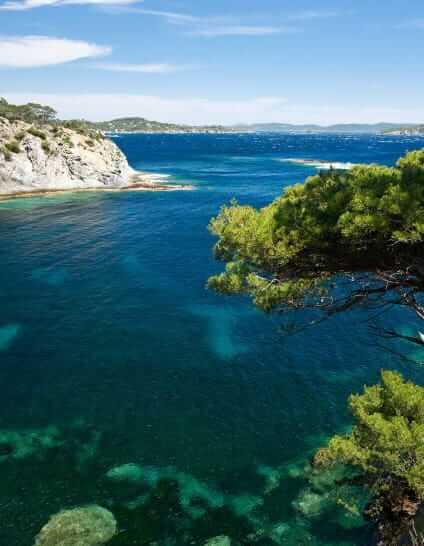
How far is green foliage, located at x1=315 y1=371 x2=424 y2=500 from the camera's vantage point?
12.8m

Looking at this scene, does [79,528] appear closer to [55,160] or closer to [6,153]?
[6,153]

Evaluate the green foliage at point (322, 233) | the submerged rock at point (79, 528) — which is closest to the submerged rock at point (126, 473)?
the submerged rock at point (79, 528)

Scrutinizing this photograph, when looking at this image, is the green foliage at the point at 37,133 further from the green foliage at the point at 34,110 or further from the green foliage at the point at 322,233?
the green foliage at the point at 322,233

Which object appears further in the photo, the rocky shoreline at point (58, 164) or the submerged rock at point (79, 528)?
the rocky shoreline at point (58, 164)

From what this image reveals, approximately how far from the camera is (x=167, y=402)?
30.6 metres

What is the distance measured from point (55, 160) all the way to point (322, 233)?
103191 mm

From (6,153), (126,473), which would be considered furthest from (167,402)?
(6,153)

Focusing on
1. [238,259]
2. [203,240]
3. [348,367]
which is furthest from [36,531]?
[203,240]

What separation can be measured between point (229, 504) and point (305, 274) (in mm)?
12547

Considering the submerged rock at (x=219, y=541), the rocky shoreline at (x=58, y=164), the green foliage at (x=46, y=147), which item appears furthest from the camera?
the green foliage at (x=46, y=147)

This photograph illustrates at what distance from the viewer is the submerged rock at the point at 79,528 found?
20.0m

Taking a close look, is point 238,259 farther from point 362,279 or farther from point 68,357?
point 68,357

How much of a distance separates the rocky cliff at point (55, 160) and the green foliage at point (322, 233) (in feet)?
313

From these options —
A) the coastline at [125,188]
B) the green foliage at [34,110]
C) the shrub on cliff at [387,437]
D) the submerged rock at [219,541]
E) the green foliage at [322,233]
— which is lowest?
the submerged rock at [219,541]
